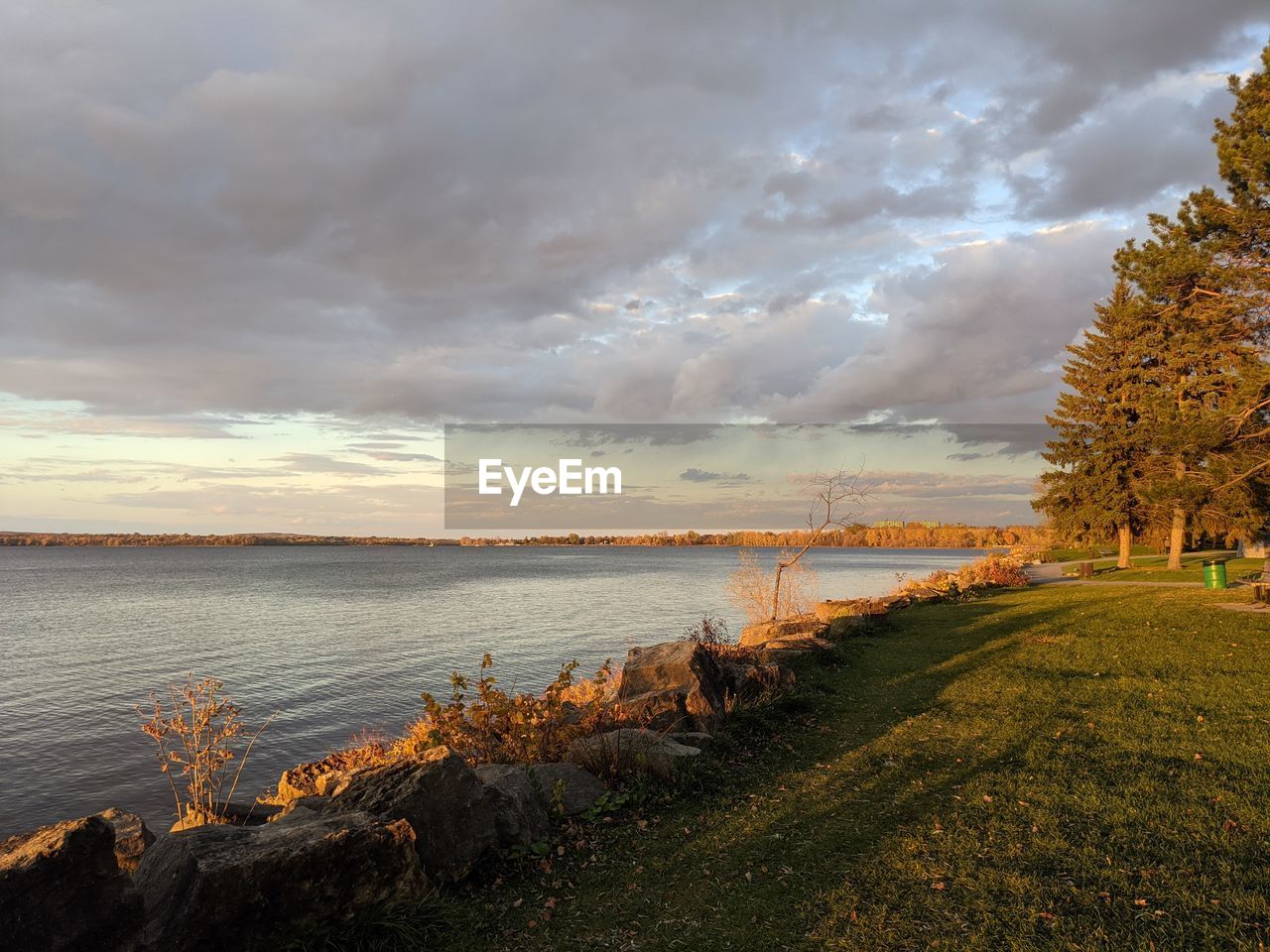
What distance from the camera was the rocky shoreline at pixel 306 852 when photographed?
4066 mm

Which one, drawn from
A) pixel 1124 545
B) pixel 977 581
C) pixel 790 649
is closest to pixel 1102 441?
pixel 1124 545

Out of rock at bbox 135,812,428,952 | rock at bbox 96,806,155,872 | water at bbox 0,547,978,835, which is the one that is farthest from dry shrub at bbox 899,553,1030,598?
rock at bbox 96,806,155,872

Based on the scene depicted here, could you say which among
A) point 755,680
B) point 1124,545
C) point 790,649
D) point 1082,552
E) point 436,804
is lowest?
point 1082,552

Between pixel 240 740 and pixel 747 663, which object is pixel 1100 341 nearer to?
pixel 747 663

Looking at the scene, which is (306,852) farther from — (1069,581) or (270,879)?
(1069,581)

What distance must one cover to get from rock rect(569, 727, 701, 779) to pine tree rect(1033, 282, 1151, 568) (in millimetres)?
38317

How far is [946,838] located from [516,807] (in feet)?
13.1

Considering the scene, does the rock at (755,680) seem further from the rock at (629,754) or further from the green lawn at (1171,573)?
the green lawn at (1171,573)

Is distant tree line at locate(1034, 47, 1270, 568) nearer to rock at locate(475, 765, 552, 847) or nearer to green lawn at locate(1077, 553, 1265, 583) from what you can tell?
green lawn at locate(1077, 553, 1265, 583)

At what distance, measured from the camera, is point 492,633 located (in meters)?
31.6

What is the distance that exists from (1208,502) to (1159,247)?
18.5m

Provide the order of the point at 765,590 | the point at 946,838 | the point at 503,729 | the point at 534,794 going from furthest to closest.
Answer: the point at 765,590 → the point at 503,729 → the point at 534,794 → the point at 946,838

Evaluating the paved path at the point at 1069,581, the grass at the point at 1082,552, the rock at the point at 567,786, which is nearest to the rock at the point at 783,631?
the rock at the point at 567,786

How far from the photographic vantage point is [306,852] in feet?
15.8
